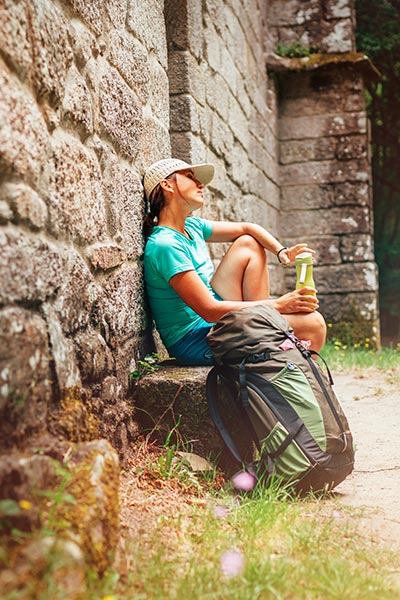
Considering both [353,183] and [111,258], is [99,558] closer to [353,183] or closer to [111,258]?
[111,258]

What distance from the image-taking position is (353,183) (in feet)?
22.7

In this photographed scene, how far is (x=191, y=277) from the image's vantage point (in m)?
2.53

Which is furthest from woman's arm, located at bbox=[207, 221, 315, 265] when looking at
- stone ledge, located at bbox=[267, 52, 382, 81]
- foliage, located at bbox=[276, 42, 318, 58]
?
foliage, located at bbox=[276, 42, 318, 58]

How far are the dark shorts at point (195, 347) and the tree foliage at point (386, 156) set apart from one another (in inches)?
257

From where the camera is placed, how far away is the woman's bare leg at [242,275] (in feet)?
9.83

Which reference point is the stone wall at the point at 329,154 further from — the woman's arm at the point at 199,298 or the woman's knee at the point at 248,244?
the woman's arm at the point at 199,298

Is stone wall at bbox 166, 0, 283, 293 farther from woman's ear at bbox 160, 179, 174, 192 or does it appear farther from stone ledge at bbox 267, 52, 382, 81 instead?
woman's ear at bbox 160, 179, 174, 192

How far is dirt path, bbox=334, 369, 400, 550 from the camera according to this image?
2117 millimetres

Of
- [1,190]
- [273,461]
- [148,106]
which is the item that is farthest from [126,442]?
[148,106]

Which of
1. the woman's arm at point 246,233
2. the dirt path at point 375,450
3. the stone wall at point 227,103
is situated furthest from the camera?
the stone wall at point 227,103

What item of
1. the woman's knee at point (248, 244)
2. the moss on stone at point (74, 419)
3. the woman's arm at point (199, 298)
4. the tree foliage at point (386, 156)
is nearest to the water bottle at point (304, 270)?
the woman's arm at point (199, 298)

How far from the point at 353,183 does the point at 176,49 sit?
147 inches

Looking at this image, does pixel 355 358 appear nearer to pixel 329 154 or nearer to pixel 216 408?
pixel 329 154

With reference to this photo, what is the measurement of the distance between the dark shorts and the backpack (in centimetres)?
30
